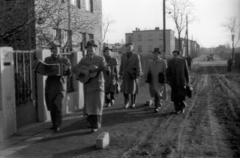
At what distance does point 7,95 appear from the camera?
7.09 metres

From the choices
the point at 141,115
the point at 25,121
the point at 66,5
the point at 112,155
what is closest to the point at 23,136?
the point at 25,121

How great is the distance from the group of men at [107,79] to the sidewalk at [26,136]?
17.1 inches

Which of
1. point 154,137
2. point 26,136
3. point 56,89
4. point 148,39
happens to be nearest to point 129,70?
point 56,89

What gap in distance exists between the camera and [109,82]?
10922 mm

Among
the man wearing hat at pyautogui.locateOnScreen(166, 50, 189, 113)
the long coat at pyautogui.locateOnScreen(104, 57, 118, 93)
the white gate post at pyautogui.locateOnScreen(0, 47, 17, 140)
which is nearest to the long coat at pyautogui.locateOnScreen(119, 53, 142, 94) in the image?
the long coat at pyautogui.locateOnScreen(104, 57, 118, 93)

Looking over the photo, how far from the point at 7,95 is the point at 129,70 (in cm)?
450

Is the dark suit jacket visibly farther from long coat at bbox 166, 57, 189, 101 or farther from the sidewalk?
the sidewalk

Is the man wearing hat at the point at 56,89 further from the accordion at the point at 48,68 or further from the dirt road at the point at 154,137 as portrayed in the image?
the dirt road at the point at 154,137

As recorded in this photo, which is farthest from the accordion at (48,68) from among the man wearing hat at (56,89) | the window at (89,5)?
the window at (89,5)

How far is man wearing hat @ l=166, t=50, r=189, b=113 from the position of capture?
30.8 ft

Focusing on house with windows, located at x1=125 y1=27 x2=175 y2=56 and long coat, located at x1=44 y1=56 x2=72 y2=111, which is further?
house with windows, located at x1=125 y1=27 x2=175 y2=56

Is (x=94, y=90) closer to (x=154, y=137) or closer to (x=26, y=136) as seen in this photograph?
(x=154, y=137)

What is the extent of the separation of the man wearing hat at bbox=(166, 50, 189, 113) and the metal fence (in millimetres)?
4037

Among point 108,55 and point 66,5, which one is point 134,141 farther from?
point 66,5
